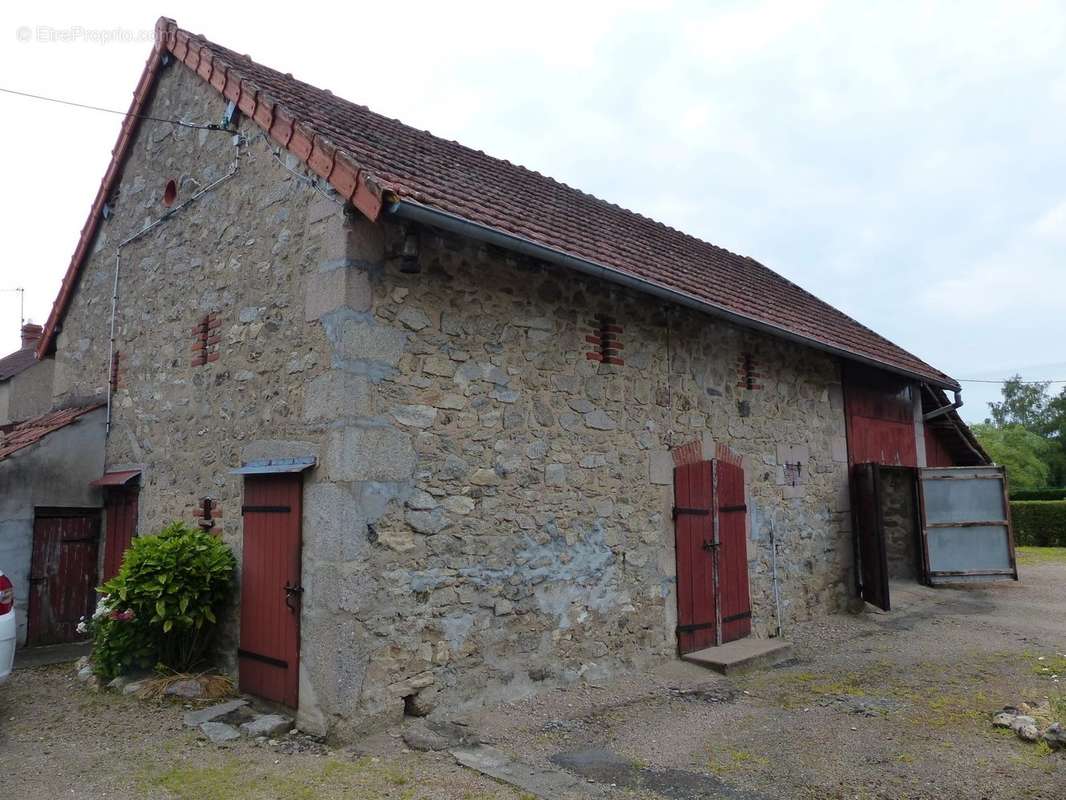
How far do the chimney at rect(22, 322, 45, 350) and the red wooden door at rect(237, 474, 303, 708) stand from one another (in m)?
13.5

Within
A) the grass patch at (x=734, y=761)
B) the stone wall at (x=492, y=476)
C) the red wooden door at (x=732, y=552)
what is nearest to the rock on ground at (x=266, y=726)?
the stone wall at (x=492, y=476)

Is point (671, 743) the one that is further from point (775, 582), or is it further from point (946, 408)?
point (946, 408)

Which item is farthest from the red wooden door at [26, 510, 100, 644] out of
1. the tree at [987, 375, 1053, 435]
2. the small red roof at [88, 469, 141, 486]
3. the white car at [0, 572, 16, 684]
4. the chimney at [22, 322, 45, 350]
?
the tree at [987, 375, 1053, 435]

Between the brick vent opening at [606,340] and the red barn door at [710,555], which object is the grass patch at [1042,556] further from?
the brick vent opening at [606,340]

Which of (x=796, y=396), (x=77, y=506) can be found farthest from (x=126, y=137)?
(x=796, y=396)

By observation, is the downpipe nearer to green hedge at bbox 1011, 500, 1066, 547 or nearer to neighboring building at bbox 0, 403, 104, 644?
neighboring building at bbox 0, 403, 104, 644

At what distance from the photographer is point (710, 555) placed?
23.6 ft

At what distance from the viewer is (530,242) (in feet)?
17.5

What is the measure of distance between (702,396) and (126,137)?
645 cm

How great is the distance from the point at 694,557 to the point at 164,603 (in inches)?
174

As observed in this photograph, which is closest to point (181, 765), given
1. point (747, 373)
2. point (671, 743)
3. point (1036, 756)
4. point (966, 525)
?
point (671, 743)

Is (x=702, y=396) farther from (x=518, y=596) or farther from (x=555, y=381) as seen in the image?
(x=518, y=596)

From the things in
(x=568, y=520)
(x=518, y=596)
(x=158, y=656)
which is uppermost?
(x=568, y=520)

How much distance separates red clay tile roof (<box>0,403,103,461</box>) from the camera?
7.20 meters
